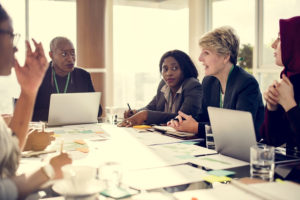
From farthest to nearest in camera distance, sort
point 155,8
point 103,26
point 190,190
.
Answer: point 155,8
point 103,26
point 190,190

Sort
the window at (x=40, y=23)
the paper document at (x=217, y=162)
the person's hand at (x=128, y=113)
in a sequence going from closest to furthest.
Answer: the paper document at (x=217, y=162), the person's hand at (x=128, y=113), the window at (x=40, y=23)

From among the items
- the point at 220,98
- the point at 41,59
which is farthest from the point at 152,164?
the point at 220,98

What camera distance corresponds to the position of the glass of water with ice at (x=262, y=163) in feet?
4.05

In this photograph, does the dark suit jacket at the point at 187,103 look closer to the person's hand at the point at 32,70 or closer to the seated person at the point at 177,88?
the seated person at the point at 177,88

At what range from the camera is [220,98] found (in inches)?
101

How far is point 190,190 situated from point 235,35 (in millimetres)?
1739

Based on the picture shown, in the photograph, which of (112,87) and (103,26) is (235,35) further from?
(112,87)

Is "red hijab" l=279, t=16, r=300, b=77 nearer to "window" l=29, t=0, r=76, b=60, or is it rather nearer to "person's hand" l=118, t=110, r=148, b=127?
"person's hand" l=118, t=110, r=148, b=127

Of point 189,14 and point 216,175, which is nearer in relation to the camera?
point 216,175

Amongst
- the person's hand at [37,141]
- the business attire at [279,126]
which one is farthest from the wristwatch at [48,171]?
the business attire at [279,126]

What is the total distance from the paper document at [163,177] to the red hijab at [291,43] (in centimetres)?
104

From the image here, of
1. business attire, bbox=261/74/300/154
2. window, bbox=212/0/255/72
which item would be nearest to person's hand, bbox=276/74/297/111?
business attire, bbox=261/74/300/154

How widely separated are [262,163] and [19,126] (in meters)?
0.93

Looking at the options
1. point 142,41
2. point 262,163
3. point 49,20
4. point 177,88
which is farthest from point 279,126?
point 142,41
